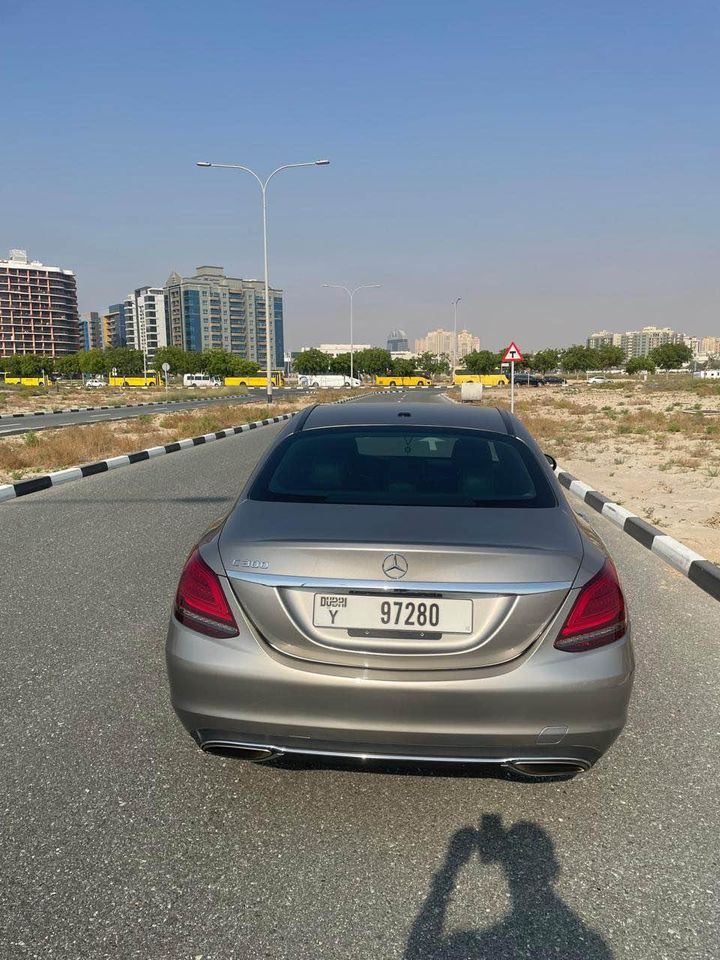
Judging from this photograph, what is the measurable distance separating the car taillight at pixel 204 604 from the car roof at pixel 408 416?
3.57ft

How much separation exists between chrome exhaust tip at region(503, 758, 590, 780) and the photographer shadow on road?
0.83 feet

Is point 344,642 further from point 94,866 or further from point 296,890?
point 94,866

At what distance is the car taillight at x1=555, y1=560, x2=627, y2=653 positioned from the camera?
7.86 feet

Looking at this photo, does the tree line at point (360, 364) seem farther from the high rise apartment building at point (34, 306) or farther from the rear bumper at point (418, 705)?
the rear bumper at point (418, 705)

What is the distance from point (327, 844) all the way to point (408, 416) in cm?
195

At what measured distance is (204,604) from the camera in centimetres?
252

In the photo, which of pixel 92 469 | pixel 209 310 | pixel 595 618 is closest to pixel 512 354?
pixel 92 469

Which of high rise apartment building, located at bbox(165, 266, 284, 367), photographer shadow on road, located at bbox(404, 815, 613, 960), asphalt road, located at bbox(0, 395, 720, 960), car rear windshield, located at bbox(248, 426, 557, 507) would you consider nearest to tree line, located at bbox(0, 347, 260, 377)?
high rise apartment building, located at bbox(165, 266, 284, 367)

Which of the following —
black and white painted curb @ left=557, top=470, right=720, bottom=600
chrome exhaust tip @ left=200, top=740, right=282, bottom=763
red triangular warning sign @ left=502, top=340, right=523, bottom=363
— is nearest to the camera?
chrome exhaust tip @ left=200, top=740, right=282, bottom=763

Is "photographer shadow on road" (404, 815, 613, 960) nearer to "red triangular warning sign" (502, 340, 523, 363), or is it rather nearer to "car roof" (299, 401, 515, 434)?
"car roof" (299, 401, 515, 434)

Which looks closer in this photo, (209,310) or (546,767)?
(546,767)

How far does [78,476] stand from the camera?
12234mm

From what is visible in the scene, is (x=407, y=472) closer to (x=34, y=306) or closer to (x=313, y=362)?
(x=313, y=362)

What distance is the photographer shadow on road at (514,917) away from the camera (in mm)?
2021
